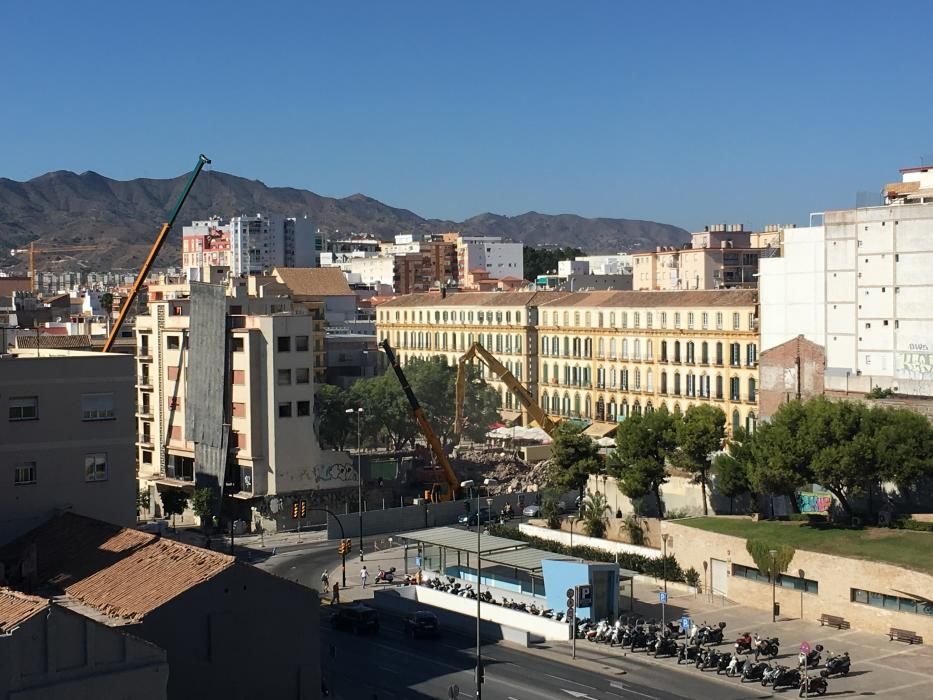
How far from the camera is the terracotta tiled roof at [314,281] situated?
16712cm

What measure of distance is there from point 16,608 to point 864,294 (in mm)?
77086

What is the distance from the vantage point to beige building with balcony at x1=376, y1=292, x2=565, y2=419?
13075cm

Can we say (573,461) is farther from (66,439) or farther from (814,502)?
(66,439)

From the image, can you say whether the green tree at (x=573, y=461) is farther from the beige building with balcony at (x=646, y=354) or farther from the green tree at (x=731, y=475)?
the beige building with balcony at (x=646, y=354)

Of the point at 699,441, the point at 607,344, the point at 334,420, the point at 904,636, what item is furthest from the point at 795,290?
the point at 904,636

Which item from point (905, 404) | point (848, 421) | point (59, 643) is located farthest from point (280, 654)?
A: point (905, 404)

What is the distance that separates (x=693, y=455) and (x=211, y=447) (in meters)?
34.5

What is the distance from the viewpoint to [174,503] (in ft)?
295

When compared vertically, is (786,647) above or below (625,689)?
below

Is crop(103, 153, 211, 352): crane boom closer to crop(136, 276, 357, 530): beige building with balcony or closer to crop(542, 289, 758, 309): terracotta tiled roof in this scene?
crop(136, 276, 357, 530): beige building with balcony

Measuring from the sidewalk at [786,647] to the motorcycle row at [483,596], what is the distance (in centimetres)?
237

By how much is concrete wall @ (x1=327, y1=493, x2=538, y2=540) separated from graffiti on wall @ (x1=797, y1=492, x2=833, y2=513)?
2362 cm

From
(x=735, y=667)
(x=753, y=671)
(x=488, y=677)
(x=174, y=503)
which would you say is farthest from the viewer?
(x=174, y=503)

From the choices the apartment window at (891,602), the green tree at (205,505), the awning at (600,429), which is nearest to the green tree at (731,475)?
the apartment window at (891,602)
